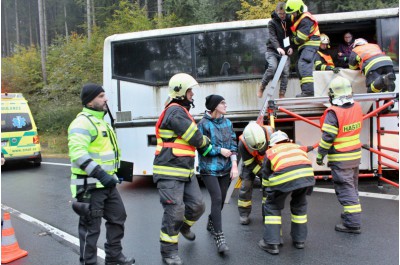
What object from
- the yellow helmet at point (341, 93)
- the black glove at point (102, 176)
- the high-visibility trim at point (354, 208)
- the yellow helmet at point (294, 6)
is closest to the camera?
the black glove at point (102, 176)

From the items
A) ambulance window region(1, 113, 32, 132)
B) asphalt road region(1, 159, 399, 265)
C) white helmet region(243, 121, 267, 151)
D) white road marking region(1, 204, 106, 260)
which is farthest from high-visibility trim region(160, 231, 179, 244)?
ambulance window region(1, 113, 32, 132)

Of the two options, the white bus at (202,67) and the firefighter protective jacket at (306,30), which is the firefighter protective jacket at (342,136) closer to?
the white bus at (202,67)

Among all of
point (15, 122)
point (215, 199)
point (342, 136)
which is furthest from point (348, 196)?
point (15, 122)

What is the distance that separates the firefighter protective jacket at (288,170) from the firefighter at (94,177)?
1.61m

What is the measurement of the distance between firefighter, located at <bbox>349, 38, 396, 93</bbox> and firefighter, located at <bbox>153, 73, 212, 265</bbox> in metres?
3.40

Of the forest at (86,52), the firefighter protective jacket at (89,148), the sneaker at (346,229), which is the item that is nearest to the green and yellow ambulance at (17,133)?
the forest at (86,52)

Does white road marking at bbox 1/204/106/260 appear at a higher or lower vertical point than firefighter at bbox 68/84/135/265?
lower

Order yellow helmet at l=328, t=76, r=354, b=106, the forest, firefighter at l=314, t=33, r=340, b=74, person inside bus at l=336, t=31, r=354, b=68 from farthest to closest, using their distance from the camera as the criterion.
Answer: the forest, person inside bus at l=336, t=31, r=354, b=68, firefighter at l=314, t=33, r=340, b=74, yellow helmet at l=328, t=76, r=354, b=106

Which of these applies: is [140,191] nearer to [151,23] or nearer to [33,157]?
[33,157]

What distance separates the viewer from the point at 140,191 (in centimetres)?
738

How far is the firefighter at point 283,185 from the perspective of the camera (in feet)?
13.0

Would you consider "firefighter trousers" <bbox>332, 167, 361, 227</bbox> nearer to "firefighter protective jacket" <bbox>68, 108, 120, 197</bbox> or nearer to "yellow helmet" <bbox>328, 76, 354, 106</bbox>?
"yellow helmet" <bbox>328, 76, 354, 106</bbox>

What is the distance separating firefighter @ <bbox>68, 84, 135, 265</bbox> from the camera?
3.48 metres

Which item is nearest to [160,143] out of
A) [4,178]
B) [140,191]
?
[140,191]
